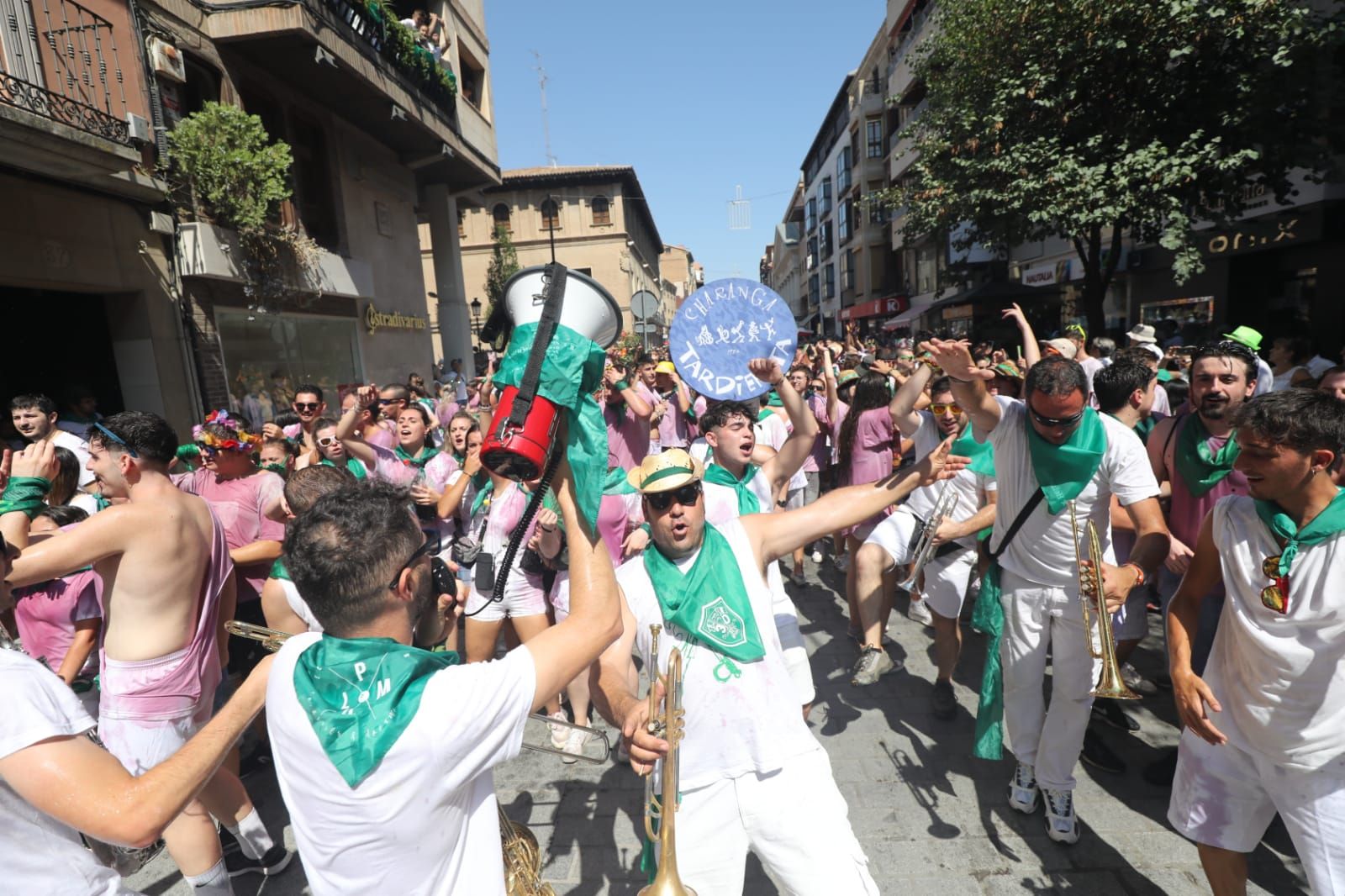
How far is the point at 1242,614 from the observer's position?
2.32 meters

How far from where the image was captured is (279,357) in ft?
38.8

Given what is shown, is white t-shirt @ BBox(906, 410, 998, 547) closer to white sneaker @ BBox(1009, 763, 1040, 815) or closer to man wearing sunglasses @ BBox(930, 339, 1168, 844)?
man wearing sunglasses @ BBox(930, 339, 1168, 844)

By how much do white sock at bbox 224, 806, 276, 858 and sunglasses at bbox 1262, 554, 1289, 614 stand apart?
13.7ft

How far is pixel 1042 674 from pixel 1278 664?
1.14m

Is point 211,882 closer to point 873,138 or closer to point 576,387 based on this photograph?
point 576,387

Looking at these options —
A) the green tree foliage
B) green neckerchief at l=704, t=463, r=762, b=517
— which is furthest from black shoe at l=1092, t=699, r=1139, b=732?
the green tree foliage

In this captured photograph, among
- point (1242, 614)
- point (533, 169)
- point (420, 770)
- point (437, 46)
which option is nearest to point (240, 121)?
point (437, 46)

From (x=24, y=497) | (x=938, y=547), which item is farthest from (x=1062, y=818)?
(x=24, y=497)

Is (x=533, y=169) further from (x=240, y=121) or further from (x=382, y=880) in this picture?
(x=382, y=880)

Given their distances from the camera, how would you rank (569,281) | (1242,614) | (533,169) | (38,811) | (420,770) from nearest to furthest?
(420,770)
(38,811)
(569,281)
(1242,614)
(533,169)

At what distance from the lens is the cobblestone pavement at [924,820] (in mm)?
2867

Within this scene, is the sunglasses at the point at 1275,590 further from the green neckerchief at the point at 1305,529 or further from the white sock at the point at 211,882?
the white sock at the point at 211,882

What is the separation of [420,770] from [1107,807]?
136 inches

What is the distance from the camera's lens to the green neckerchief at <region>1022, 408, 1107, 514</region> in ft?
10.1
